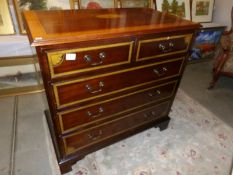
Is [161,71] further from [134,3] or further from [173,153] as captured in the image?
[134,3]

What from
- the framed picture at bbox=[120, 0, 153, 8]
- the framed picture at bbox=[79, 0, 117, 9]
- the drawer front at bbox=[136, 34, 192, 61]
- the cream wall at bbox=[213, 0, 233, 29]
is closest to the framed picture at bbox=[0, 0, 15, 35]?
the framed picture at bbox=[79, 0, 117, 9]

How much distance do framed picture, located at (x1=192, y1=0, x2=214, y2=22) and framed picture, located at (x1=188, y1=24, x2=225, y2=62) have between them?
0.73 ft

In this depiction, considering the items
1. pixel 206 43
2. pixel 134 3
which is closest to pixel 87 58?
pixel 134 3

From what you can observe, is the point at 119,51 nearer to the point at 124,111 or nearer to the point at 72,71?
the point at 72,71

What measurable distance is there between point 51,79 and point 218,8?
10.3 feet

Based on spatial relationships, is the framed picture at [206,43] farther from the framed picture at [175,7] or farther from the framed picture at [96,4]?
the framed picture at [96,4]

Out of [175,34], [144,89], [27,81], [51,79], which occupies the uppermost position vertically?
[175,34]

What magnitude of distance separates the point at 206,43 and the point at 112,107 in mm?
2420

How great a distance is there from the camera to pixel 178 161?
159cm

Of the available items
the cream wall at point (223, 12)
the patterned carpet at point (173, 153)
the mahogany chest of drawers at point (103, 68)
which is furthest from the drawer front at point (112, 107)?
the cream wall at point (223, 12)

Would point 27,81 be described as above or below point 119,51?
below

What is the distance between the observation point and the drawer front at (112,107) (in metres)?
1.21


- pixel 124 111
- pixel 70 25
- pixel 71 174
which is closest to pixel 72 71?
pixel 70 25

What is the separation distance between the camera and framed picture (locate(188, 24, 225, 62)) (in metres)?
2.92
